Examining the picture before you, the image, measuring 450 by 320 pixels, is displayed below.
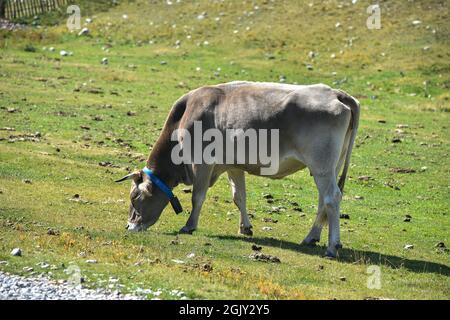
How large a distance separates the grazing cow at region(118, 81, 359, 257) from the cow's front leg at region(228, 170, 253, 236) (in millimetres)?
20

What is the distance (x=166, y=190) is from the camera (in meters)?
18.3

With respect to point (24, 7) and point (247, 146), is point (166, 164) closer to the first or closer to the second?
point (247, 146)

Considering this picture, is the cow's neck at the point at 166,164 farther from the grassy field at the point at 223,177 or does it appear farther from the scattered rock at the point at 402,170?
the scattered rock at the point at 402,170

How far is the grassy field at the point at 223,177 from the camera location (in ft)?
48.0

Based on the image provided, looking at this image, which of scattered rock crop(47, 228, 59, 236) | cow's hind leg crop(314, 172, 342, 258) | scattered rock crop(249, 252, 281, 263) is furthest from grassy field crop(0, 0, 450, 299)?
cow's hind leg crop(314, 172, 342, 258)

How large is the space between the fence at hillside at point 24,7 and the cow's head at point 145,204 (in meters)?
34.4

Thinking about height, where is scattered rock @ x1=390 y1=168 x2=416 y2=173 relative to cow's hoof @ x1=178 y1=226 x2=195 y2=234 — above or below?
below

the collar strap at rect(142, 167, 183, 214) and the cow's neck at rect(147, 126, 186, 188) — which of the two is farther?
the cow's neck at rect(147, 126, 186, 188)

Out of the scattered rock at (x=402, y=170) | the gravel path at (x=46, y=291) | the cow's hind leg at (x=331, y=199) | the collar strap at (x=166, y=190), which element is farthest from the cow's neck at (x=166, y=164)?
the scattered rock at (x=402, y=170)

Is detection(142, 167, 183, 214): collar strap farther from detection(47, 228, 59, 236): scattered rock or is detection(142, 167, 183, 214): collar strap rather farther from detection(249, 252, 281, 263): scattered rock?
detection(249, 252, 281, 263): scattered rock

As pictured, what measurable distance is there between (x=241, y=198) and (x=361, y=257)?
3298 millimetres

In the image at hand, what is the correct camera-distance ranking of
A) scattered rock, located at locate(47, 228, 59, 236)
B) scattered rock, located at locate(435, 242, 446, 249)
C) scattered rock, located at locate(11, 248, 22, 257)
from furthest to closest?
scattered rock, located at locate(435, 242, 446, 249) < scattered rock, located at locate(47, 228, 59, 236) < scattered rock, located at locate(11, 248, 22, 257)

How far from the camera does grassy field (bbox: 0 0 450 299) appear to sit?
48.0 feet

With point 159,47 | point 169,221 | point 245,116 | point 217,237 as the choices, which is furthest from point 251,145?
point 159,47
